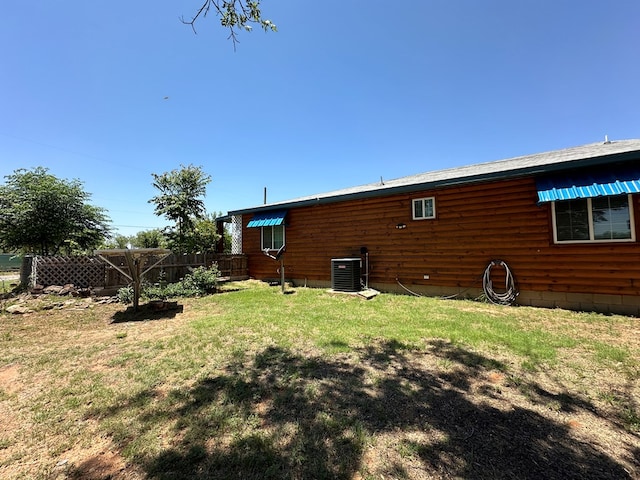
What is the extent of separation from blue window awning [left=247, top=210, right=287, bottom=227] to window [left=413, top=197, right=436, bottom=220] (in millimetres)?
4892

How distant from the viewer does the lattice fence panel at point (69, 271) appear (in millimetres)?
8375

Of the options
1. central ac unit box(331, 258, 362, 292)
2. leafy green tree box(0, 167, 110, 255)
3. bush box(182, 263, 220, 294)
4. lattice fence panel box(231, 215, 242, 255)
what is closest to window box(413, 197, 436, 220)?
central ac unit box(331, 258, 362, 292)

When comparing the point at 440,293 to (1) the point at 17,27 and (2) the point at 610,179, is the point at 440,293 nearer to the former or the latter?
(2) the point at 610,179

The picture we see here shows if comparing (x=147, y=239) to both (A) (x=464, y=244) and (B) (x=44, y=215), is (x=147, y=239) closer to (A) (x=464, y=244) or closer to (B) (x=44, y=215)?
(B) (x=44, y=215)

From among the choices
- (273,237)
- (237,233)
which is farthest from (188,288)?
(237,233)

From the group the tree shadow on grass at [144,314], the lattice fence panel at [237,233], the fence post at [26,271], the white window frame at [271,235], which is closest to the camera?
the tree shadow on grass at [144,314]

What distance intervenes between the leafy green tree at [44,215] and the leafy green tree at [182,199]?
2.62 m

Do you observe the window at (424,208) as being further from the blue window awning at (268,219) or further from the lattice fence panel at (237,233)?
the lattice fence panel at (237,233)

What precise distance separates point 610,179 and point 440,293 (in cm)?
407

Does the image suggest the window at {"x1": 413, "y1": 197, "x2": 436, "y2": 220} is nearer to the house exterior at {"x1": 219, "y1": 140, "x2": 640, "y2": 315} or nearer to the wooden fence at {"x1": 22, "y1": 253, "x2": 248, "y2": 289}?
the house exterior at {"x1": 219, "y1": 140, "x2": 640, "y2": 315}

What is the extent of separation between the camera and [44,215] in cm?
1043

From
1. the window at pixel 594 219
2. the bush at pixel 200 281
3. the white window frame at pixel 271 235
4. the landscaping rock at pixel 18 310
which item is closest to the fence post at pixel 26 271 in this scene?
the landscaping rock at pixel 18 310

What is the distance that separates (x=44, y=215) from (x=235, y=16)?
11.5 m

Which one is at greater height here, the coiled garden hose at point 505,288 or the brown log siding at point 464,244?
Result: the brown log siding at point 464,244
